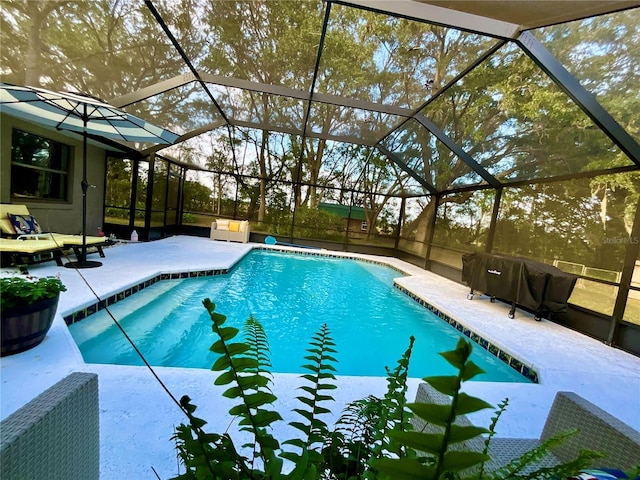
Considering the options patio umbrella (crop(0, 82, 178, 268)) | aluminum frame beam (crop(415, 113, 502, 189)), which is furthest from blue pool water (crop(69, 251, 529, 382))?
aluminum frame beam (crop(415, 113, 502, 189))

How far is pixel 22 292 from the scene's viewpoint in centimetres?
225

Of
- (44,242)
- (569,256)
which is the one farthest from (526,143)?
(44,242)

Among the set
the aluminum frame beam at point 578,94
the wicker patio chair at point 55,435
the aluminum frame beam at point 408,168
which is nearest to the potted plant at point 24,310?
the wicker patio chair at point 55,435

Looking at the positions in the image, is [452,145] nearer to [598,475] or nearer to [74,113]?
[598,475]

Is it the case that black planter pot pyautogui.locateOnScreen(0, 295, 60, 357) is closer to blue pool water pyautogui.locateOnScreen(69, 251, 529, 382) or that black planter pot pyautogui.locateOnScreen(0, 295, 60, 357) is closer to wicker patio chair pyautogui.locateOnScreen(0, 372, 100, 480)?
blue pool water pyautogui.locateOnScreen(69, 251, 529, 382)

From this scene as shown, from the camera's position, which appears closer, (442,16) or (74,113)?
(442,16)

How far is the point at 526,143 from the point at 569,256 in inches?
A: 89.2

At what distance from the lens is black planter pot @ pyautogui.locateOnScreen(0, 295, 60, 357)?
88.0 inches

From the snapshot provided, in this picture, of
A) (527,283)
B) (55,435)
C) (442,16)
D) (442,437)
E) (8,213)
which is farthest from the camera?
(8,213)

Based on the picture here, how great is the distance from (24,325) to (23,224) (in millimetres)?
4156

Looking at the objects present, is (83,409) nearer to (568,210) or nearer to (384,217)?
(568,210)

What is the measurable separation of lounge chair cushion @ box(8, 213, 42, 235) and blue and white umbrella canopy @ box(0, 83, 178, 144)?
168 cm

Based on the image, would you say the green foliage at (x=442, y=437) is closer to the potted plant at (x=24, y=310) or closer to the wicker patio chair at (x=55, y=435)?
the wicker patio chair at (x=55, y=435)

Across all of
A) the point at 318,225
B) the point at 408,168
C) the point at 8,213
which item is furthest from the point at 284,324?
the point at 318,225
